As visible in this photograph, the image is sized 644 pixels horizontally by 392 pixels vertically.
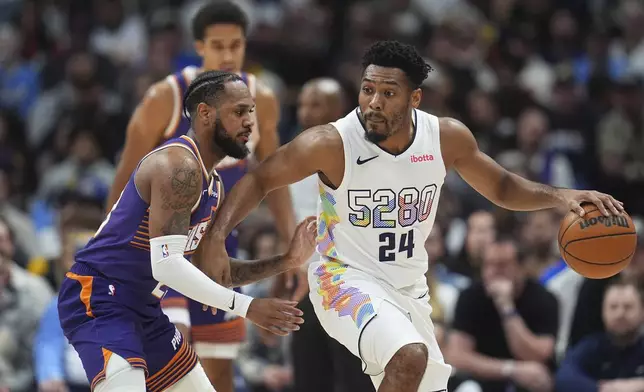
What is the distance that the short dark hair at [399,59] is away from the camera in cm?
615

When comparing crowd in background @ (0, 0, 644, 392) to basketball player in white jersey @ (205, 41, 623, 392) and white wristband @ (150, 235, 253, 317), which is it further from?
white wristband @ (150, 235, 253, 317)

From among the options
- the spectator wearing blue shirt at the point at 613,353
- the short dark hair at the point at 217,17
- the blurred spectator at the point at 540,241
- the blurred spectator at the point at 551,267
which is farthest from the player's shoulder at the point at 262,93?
the blurred spectator at the point at 540,241

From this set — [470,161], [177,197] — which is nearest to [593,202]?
[470,161]

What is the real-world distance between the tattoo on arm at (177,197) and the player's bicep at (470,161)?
151 centimetres

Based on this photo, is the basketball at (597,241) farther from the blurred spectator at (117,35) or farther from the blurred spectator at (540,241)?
the blurred spectator at (117,35)

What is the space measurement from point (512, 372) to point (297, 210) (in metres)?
2.19

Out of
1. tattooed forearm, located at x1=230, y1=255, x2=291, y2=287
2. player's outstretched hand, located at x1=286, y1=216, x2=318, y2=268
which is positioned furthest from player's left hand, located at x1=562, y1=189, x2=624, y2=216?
tattooed forearm, located at x1=230, y1=255, x2=291, y2=287

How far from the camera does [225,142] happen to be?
19.5 ft

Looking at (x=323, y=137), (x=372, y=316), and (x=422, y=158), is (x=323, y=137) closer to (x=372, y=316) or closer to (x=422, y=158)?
(x=422, y=158)

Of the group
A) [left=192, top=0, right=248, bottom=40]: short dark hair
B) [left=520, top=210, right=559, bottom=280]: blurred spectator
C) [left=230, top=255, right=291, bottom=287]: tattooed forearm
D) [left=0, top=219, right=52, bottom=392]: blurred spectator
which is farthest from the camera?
[left=520, top=210, right=559, bottom=280]: blurred spectator

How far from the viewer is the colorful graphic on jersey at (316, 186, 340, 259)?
623cm

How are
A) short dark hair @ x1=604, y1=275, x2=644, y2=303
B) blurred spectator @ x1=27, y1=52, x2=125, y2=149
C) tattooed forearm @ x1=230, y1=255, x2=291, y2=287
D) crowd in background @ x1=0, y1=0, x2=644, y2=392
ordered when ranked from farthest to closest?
1. blurred spectator @ x1=27, y1=52, x2=125, y2=149
2. crowd in background @ x1=0, y1=0, x2=644, y2=392
3. short dark hair @ x1=604, y1=275, x2=644, y2=303
4. tattooed forearm @ x1=230, y1=255, x2=291, y2=287

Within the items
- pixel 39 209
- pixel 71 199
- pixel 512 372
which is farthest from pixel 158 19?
pixel 512 372

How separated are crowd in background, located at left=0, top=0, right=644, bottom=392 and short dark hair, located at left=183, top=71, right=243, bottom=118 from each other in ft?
10.6
